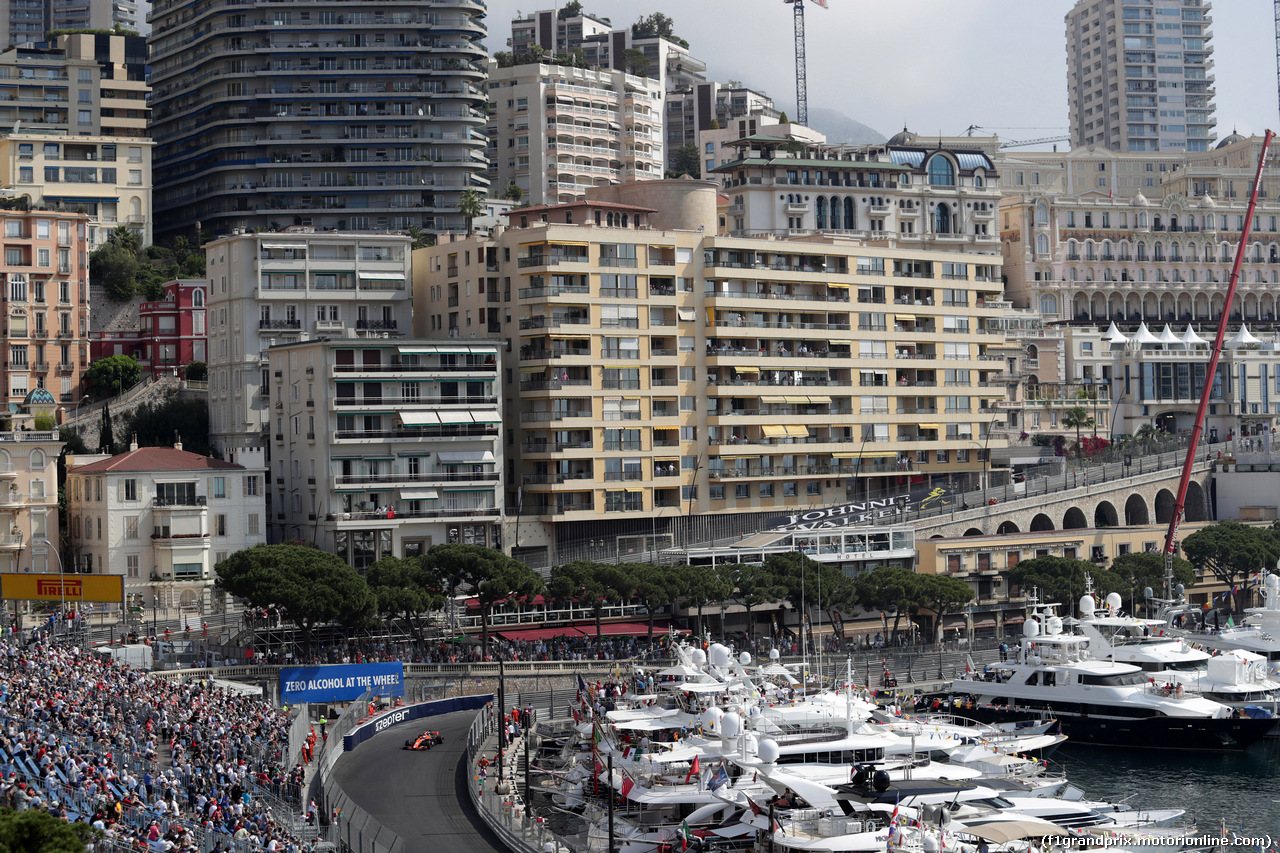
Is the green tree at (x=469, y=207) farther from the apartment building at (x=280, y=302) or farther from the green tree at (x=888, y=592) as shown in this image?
the green tree at (x=888, y=592)

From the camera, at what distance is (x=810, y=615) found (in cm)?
10331

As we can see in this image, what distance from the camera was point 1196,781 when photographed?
75812 millimetres

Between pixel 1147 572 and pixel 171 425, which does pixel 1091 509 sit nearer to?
pixel 1147 572

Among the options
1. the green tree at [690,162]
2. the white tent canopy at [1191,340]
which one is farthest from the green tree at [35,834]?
the green tree at [690,162]

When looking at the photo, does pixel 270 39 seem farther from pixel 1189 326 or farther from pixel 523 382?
pixel 1189 326

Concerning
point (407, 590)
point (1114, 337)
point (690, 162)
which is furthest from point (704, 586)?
point (690, 162)

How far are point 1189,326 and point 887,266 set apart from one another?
46967 mm

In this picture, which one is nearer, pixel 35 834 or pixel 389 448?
pixel 35 834

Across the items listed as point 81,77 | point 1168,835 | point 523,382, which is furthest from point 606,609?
point 81,77

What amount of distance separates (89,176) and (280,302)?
39697 millimetres

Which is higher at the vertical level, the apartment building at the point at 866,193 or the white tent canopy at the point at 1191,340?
the apartment building at the point at 866,193

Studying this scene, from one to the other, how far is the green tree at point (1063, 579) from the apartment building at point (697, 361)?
2023 centimetres

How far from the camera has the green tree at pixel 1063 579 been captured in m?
105

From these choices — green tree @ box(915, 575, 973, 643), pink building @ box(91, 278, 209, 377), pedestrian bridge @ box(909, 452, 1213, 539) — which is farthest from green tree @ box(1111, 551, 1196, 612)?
pink building @ box(91, 278, 209, 377)
